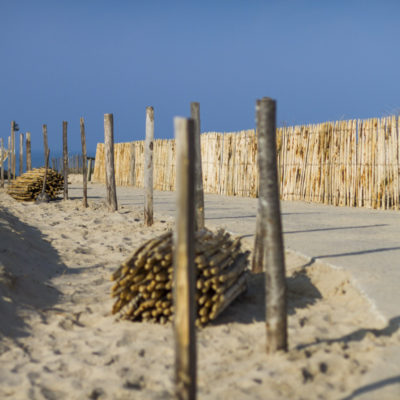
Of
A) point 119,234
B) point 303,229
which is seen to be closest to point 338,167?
point 303,229

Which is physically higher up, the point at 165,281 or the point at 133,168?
the point at 133,168

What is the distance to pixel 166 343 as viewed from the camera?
3.50 m

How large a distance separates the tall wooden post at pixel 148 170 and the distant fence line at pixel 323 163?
3.98 meters

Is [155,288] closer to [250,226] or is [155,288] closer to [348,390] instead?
[348,390]

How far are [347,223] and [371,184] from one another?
2492 mm

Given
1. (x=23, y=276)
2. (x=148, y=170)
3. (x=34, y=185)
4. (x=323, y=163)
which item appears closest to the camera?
(x=23, y=276)

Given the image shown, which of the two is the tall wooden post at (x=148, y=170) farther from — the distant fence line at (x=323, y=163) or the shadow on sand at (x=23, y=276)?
the distant fence line at (x=323, y=163)

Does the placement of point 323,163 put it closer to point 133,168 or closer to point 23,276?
point 23,276

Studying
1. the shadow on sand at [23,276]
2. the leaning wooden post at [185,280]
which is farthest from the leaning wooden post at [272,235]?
the shadow on sand at [23,276]

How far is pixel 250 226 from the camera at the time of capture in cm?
698

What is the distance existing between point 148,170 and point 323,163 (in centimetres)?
414

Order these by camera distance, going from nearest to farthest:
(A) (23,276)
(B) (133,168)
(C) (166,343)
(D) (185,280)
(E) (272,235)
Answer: (D) (185,280), (E) (272,235), (C) (166,343), (A) (23,276), (B) (133,168)

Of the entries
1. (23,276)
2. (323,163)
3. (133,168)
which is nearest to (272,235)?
(23,276)

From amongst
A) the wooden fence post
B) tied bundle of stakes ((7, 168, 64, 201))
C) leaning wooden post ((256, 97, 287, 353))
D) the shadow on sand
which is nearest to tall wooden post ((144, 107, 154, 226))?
the shadow on sand
